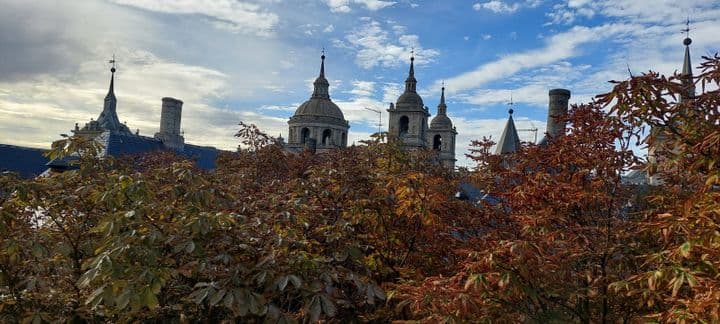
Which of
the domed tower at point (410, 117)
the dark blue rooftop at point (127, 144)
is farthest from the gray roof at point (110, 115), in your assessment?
the domed tower at point (410, 117)

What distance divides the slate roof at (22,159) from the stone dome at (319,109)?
93.1ft

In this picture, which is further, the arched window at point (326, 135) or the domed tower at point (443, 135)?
the domed tower at point (443, 135)

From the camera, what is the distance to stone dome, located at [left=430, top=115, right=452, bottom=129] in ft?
220

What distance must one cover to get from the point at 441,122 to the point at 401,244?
6066 cm

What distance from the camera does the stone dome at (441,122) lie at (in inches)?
2635

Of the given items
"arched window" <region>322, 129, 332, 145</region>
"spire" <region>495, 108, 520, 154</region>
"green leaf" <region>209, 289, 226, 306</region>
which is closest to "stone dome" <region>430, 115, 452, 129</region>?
"arched window" <region>322, 129, 332, 145</region>

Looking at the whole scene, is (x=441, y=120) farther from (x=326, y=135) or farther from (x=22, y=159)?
(x=22, y=159)

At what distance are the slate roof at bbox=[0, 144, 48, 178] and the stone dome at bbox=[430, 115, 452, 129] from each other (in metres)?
42.1

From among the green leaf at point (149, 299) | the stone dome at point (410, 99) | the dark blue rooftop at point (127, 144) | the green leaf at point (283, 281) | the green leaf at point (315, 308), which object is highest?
the stone dome at point (410, 99)

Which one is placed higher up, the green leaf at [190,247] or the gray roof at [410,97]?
the gray roof at [410,97]

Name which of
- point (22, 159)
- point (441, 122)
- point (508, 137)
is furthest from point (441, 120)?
point (22, 159)

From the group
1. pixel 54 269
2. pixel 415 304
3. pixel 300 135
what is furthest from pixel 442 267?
pixel 300 135

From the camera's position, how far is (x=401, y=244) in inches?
301

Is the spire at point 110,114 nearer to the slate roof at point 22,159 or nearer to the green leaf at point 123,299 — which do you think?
the slate roof at point 22,159
